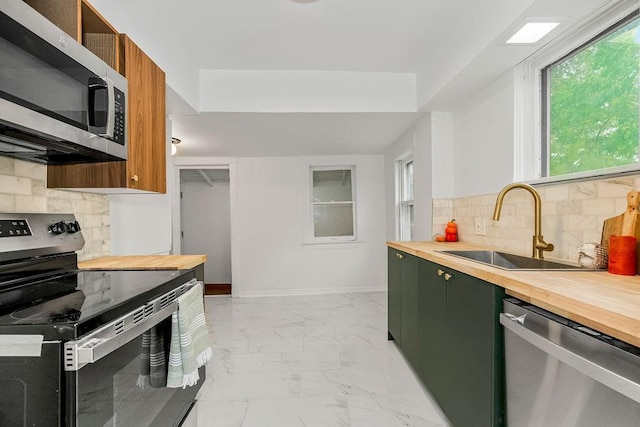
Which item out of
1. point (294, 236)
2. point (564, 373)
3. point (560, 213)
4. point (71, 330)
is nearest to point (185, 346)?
point (71, 330)

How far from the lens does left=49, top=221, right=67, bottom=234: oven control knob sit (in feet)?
4.77

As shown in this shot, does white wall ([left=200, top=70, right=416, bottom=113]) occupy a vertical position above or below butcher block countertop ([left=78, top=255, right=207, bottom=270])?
above

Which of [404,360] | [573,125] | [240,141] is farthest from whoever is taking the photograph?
[240,141]

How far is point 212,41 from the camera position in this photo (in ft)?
7.71

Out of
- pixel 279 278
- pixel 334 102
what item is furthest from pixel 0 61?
pixel 279 278

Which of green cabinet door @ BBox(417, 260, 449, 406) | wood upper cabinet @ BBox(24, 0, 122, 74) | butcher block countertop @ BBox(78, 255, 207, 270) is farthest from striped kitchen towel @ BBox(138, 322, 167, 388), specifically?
green cabinet door @ BBox(417, 260, 449, 406)

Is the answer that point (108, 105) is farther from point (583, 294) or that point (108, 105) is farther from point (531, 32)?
point (531, 32)

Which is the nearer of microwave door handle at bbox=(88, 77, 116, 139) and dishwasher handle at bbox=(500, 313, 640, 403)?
dishwasher handle at bbox=(500, 313, 640, 403)

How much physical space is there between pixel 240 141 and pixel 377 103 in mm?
1740

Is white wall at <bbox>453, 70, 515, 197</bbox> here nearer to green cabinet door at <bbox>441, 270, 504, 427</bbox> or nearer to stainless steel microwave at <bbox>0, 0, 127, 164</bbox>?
green cabinet door at <bbox>441, 270, 504, 427</bbox>

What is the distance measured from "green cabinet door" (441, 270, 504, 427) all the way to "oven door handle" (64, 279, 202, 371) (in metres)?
1.24

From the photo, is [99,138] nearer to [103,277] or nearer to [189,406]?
[103,277]

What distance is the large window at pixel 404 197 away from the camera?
420 centimetres

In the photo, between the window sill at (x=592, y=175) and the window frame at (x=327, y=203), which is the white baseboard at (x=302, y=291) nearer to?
the window frame at (x=327, y=203)
